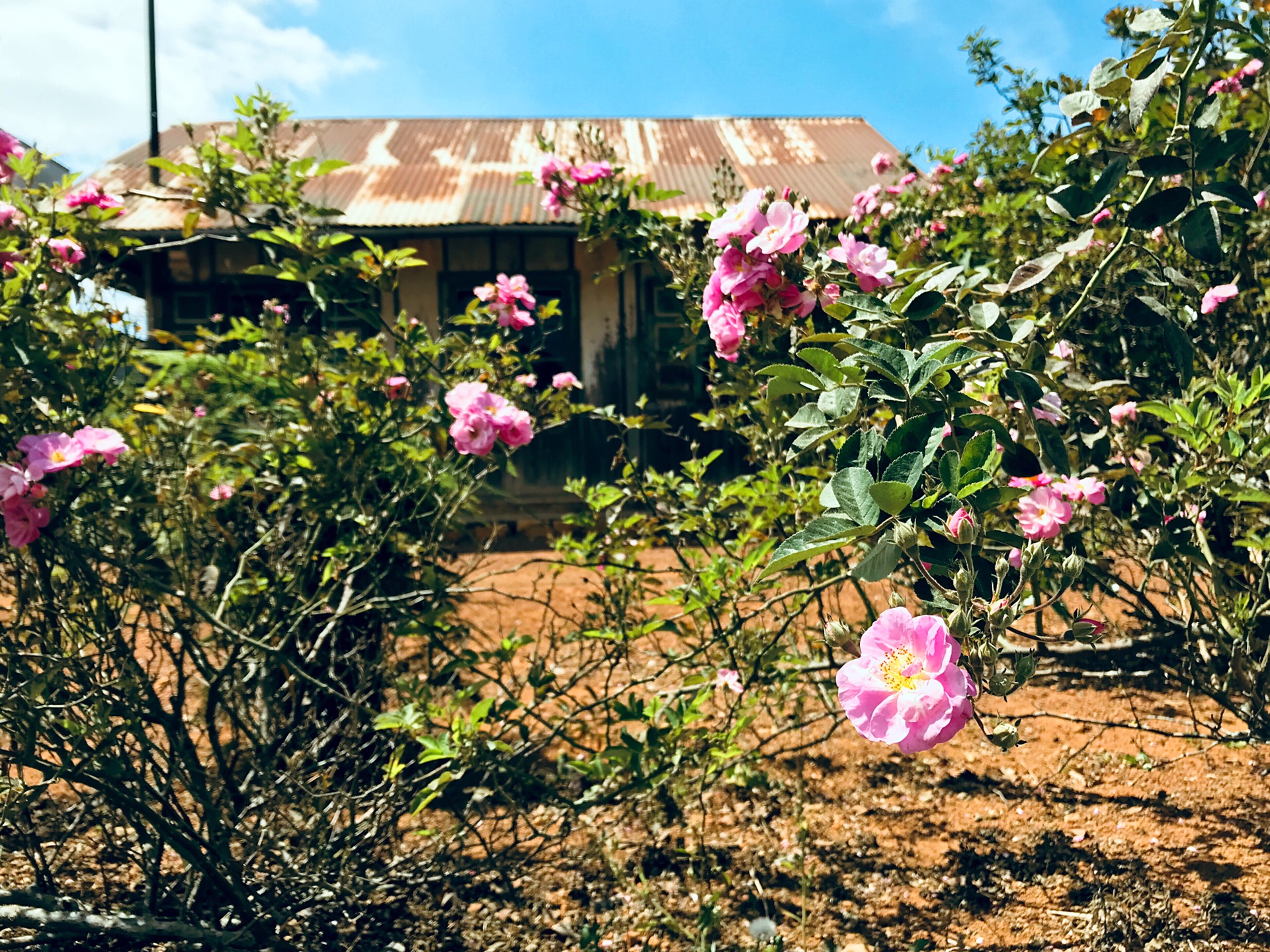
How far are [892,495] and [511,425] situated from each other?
1.39 meters

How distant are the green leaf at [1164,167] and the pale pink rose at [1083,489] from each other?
25.6 inches

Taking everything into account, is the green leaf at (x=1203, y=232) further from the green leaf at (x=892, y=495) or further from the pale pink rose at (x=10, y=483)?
the pale pink rose at (x=10, y=483)

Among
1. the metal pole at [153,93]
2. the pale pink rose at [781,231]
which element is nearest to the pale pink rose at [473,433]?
the pale pink rose at [781,231]

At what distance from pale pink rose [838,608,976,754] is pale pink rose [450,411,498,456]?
1.31 meters

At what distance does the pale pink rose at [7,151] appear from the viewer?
207 cm

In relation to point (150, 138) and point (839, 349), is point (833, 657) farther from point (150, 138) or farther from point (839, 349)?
point (150, 138)

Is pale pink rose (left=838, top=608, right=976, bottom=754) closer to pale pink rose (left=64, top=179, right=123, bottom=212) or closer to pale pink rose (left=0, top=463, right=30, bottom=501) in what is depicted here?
pale pink rose (left=0, top=463, right=30, bottom=501)

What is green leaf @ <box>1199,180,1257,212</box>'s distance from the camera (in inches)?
51.8

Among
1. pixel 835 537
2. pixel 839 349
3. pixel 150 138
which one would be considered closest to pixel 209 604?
pixel 839 349

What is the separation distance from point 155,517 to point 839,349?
193 cm

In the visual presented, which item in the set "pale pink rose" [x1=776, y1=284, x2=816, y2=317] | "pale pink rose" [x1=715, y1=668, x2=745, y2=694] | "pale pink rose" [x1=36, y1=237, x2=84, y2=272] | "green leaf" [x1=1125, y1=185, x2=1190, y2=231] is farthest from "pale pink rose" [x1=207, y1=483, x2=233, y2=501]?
"green leaf" [x1=1125, y1=185, x2=1190, y2=231]

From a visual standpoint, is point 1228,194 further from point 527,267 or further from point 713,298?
point 527,267

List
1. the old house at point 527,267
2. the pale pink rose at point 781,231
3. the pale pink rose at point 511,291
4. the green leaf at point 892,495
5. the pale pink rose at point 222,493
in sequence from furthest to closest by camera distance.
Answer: the old house at point 527,267, the pale pink rose at point 511,291, the pale pink rose at point 222,493, the pale pink rose at point 781,231, the green leaf at point 892,495

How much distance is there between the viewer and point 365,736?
2787 mm
